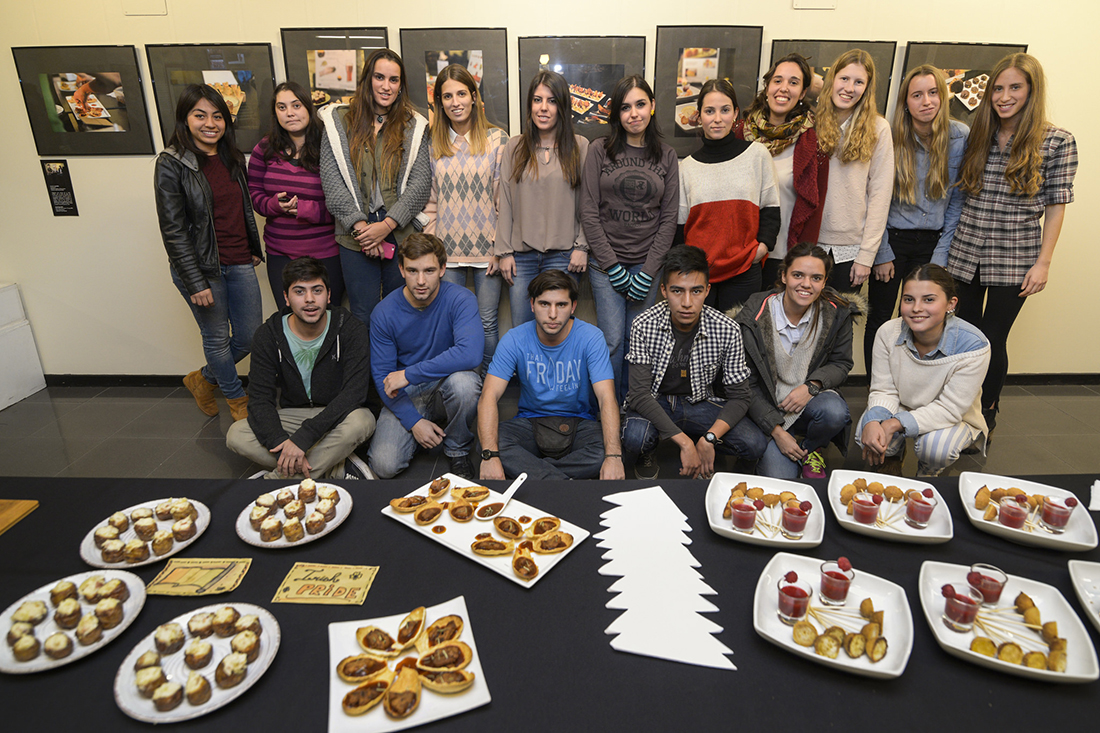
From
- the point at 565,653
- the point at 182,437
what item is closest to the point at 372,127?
the point at 182,437

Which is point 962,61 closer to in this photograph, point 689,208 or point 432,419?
point 689,208

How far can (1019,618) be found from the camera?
1.29 metres

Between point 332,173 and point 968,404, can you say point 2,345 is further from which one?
point 968,404

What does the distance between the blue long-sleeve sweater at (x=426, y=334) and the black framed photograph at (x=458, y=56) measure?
121 centimetres

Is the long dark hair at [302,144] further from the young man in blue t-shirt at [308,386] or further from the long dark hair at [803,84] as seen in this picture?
the long dark hair at [803,84]

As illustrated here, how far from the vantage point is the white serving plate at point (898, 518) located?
151 centimetres

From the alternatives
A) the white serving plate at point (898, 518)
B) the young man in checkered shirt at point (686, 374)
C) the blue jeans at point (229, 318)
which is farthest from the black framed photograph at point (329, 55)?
the white serving plate at point (898, 518)

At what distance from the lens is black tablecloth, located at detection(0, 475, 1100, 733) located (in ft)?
3.62

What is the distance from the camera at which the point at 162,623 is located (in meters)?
1.32

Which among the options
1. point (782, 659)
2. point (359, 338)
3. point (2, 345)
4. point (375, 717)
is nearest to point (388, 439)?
point (359, 338)

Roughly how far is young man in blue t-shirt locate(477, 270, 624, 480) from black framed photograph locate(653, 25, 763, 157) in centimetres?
161

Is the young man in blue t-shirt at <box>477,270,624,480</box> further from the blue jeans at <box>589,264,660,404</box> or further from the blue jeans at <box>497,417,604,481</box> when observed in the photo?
the blue jeans at <box>589,264,660,404</box>

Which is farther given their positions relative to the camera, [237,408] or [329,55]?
[237,408]

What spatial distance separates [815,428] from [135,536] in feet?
8.21
